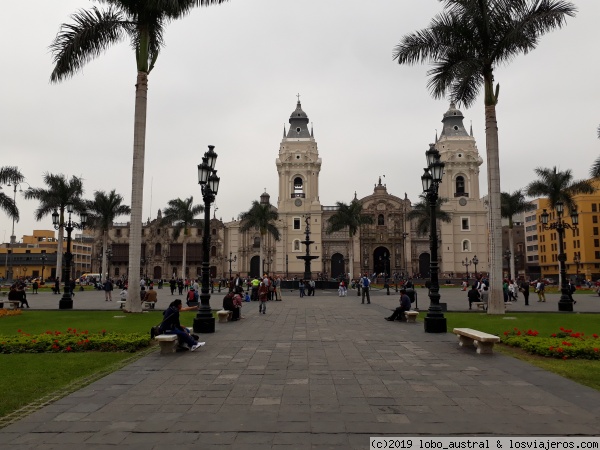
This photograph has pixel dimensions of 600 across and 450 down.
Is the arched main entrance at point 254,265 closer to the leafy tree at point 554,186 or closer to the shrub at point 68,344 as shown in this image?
the leafy tree at point 554,186

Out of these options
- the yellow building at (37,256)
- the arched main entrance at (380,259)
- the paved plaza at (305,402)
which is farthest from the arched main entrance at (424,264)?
the paved plaza at (305,402)

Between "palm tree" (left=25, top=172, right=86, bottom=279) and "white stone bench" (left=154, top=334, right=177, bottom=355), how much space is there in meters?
33.8

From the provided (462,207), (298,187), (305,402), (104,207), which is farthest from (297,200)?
(305,402)

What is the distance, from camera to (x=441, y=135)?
6700 centimetres

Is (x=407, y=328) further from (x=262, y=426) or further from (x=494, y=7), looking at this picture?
(x=494, y=7)

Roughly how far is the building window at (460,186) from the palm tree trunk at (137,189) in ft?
181

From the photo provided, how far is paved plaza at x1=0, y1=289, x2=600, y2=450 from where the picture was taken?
15.5 ft

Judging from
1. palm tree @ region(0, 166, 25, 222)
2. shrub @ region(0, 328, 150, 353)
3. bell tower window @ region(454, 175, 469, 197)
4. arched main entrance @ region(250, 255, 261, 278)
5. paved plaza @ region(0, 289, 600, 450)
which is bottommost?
paved plaza @ region(0, 289, 600, 450)

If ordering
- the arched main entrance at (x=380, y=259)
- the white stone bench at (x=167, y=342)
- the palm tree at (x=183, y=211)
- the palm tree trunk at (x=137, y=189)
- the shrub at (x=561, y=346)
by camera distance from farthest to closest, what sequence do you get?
1. the arched main entrance at (x=380, y=259)
2. the palm tree at (x=183, y=211)
3. the palm tree trunk at (x=137, y=189)
4. the white stone bench at (x=167, y=342)
5. the shrub at (x=561, y=346)

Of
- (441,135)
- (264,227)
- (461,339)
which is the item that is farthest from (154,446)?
(441,135)

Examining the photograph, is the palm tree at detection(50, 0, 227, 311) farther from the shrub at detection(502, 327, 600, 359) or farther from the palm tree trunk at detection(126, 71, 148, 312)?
the shrub at detection(502, 327, 600, 359)

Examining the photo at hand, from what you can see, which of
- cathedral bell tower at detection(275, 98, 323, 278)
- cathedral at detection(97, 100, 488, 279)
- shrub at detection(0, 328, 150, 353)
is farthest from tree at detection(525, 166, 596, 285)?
shrub at detection(0, 328, 150, 353)

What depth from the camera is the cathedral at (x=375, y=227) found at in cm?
6412

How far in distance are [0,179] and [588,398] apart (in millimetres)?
30932
